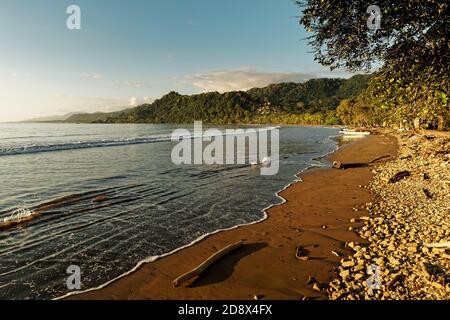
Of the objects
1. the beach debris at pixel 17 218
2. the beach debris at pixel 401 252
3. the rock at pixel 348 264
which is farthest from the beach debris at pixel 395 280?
the beach debris at pixel 17 218

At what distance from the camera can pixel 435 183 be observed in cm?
1600

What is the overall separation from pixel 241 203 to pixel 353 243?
7.49m

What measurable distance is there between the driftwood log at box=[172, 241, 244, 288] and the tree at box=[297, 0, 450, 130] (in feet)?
24.2

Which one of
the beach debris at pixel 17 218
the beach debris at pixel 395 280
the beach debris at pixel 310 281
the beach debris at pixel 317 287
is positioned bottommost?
the beach debris at pixel 310 281

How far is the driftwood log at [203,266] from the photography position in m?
7.69

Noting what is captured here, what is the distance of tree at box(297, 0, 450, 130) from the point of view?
8.87m

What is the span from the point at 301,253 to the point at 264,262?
1.28 meters

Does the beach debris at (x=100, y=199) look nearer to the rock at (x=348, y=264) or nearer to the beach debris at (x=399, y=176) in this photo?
the rock at (x=348, y=264)

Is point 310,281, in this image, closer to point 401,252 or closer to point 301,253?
point 301,253

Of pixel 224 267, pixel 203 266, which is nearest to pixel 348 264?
pixel 224 267

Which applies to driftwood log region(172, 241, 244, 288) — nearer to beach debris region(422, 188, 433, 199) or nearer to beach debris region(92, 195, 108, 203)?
beach debris region(422, 188, 433, 199)

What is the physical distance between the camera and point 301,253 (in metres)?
9.37

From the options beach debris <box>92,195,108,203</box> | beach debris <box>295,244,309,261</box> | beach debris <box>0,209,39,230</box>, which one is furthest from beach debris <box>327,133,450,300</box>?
beach debris <box>92,195,108,203</box>

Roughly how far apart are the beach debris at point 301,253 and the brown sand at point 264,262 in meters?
0.15
